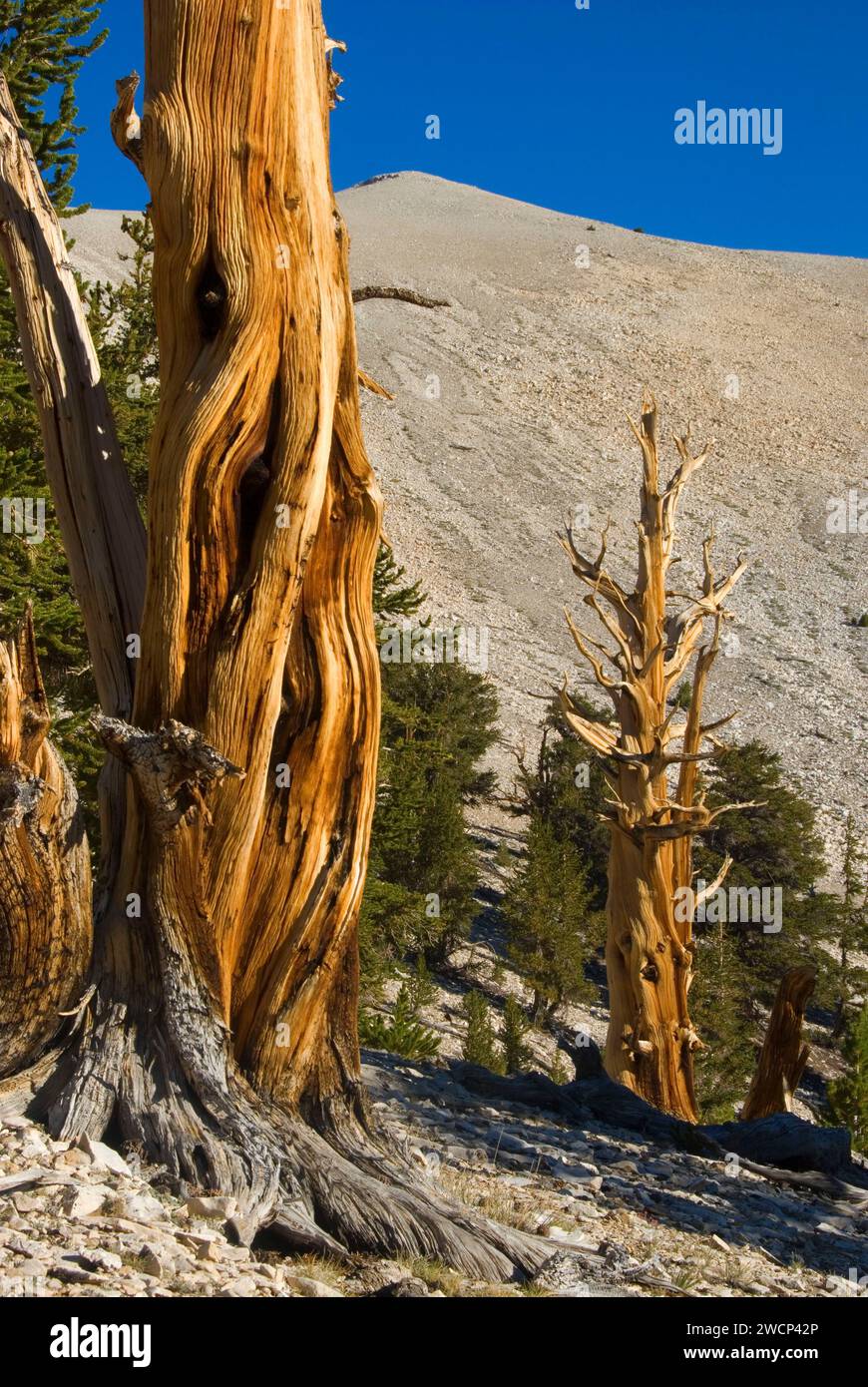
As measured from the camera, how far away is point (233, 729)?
382cm

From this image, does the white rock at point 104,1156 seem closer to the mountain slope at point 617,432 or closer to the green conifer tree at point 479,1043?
the green conifer tree at point 479,1043

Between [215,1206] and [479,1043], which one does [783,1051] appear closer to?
[479,1043]

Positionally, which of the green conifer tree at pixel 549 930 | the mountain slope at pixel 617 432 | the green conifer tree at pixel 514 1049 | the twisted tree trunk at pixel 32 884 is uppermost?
the mountain slope at pixel 617 432

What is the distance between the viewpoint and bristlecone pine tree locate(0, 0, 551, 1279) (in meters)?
3.67

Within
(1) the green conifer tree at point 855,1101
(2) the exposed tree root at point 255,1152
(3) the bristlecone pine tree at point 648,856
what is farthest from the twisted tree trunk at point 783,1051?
(2) the exposed tree root at point 255,1152

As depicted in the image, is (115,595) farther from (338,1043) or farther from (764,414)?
(764,414)

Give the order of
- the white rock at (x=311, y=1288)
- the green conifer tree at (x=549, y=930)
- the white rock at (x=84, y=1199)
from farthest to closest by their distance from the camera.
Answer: the green conifer tree at (x=549, y=930)
the white rock at (x=84, y=1199)
the white rock at (x=311, y=1288)

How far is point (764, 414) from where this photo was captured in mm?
46344

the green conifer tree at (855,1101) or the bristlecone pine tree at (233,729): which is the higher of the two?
the bristlecone pine tree at (233,729)

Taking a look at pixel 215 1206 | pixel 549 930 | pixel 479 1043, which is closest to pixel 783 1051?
pixel 479 1043

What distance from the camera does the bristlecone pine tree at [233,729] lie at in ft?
12.0

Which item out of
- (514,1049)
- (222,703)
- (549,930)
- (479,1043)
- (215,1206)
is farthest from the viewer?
(549,930)

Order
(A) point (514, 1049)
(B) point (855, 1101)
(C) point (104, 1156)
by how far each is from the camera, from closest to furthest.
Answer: (C) point (104, 1156), (B) point (855, 1101), (A) point (514, 1049)
